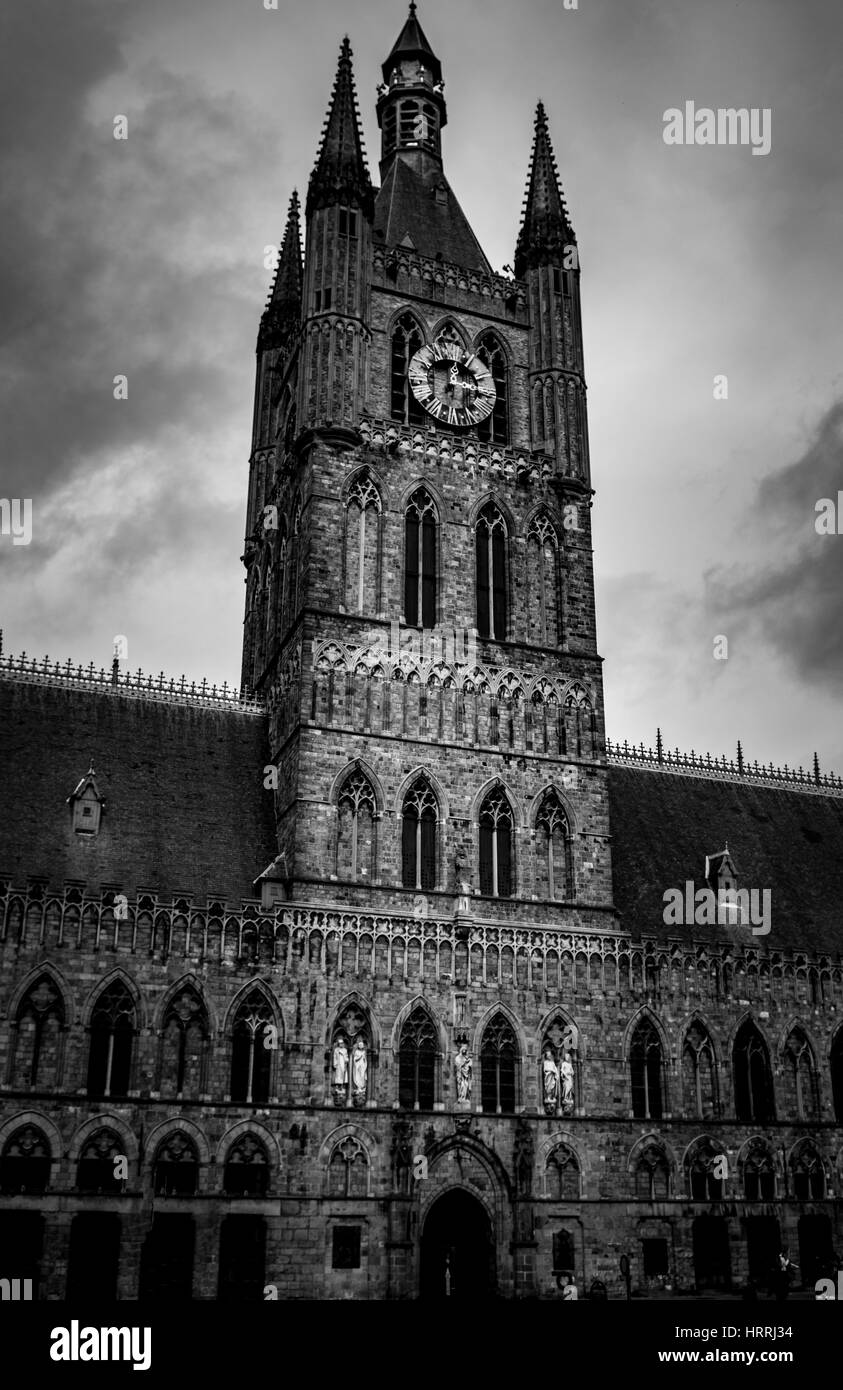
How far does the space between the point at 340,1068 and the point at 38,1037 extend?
906 centimetres

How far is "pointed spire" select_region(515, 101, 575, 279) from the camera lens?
56906 millimetres

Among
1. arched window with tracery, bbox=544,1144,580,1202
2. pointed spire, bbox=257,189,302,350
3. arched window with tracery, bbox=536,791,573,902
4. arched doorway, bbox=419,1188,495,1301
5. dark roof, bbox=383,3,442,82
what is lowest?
arched doorway, bbox=419,1188,495,1301

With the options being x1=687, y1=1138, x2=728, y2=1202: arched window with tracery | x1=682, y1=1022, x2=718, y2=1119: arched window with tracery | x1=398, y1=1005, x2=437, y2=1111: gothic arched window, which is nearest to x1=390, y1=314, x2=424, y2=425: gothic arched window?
x1=398, y1=1005, x2=437, y2=1111: gothic arched window

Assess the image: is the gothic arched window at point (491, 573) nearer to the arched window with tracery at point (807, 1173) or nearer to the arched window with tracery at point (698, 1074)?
the arched window with tracery at point (698, 1074)

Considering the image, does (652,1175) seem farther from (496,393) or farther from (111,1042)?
(496,393)

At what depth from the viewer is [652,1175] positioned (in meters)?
44.8

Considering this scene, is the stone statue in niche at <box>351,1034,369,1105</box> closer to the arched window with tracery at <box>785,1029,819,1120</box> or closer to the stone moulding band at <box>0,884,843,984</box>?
the stone moulding band at <box>0,884,843,984</box>

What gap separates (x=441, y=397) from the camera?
52406 mm

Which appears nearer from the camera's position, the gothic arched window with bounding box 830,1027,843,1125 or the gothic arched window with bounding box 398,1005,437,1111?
the gothic arched window with bounding box 398,1005,437,1111

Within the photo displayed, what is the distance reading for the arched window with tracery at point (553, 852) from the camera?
4688 cm

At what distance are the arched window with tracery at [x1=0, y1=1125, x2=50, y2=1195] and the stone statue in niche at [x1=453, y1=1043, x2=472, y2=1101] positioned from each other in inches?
491

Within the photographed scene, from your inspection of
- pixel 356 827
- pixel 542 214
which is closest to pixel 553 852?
pixel 356 827

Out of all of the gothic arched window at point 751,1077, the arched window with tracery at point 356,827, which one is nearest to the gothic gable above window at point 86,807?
the arched window with tracery at point 356,827
